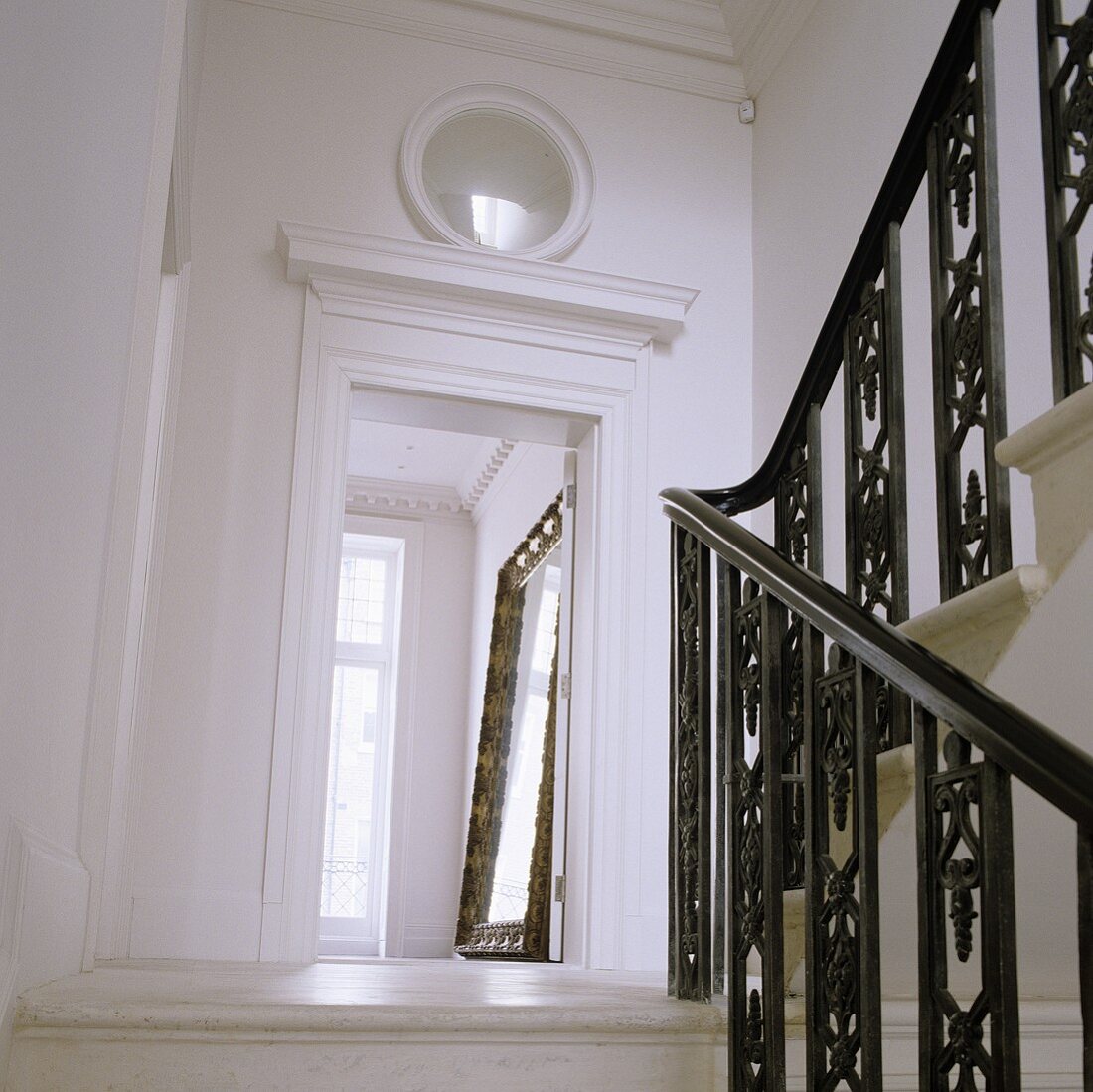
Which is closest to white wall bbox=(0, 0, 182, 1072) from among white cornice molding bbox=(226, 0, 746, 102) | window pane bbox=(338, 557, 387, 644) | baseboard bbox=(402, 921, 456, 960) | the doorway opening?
white cornice molding bbox=(226, 0, 746, 102)

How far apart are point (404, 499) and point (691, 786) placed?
7.17 meters

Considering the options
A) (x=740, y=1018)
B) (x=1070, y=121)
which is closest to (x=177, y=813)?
(x=740, y=1018)

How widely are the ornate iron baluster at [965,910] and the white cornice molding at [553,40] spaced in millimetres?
4142

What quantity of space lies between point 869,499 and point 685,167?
3.04 metres

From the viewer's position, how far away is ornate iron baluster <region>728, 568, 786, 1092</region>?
2.10 m

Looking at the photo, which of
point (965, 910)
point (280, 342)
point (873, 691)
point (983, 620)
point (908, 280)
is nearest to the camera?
point (965, 910)

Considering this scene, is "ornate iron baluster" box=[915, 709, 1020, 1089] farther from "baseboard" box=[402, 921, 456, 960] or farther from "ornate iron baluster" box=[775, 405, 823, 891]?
"baseboard" box=[402, 921, 456, 960]

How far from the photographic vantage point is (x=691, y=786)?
267 centimetres

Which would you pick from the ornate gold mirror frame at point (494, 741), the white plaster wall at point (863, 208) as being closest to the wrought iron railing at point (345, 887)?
the ornate gold mirror frame at point (494, 741)

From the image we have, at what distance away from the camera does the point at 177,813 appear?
13.9 feet

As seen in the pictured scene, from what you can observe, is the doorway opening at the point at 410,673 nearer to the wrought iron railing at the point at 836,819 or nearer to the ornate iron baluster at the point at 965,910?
the wrought iron railing at the point at 836,819

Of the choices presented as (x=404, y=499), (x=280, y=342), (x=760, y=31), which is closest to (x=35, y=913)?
(x=280, y=342)

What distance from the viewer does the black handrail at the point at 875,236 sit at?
2414mm

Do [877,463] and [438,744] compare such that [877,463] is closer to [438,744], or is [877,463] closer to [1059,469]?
[1059,469]
